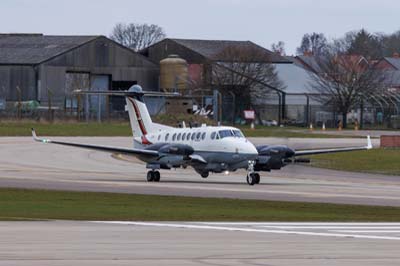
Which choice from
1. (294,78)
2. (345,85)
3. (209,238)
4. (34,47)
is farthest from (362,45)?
(209,238)

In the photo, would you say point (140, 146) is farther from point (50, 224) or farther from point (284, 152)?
point (50, 224)

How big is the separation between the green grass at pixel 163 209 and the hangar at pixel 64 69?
71065 mm

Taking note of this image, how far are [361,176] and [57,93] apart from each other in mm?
59778

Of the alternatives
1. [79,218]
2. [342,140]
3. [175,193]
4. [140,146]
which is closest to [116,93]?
[140,146]

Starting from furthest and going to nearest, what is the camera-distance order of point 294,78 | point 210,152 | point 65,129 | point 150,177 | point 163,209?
1. point 294,78
2. point 65,129
3. point 150,177
4. point 210,152
5. point 163,209

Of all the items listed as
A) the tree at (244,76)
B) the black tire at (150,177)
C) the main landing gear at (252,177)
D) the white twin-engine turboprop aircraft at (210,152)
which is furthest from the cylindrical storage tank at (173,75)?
the main landing gear at (252,177)

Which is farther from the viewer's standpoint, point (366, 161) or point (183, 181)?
point (366, 161)

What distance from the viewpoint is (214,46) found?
12594 cm

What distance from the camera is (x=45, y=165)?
5506 centimetres

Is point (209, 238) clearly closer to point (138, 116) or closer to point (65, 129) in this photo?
point (138, 116)

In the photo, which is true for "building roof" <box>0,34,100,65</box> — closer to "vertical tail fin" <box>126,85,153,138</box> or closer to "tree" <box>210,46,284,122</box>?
"tree" <box>210,46,284,122</box>

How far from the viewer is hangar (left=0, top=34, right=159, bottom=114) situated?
4171 inches

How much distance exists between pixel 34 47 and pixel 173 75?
44.8ft

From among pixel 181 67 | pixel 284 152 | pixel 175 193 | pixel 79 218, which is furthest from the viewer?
pixel 181 67
